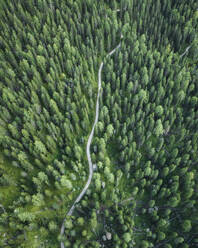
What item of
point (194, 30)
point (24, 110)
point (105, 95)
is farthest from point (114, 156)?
point (194, 30)

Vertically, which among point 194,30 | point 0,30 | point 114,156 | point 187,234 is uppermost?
point 0,30

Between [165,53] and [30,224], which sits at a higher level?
[165,53]

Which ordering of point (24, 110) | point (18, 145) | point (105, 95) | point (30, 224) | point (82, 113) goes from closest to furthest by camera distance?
point (30, 224), point (18, 145), point (24, 110), point (82, 113), point (105, 95)

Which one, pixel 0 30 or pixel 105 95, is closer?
pixel 105 95

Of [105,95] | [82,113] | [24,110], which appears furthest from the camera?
[105,95]

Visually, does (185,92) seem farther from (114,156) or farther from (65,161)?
(65,161)

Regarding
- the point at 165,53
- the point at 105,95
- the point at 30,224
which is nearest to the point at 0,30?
the point at 105,95
